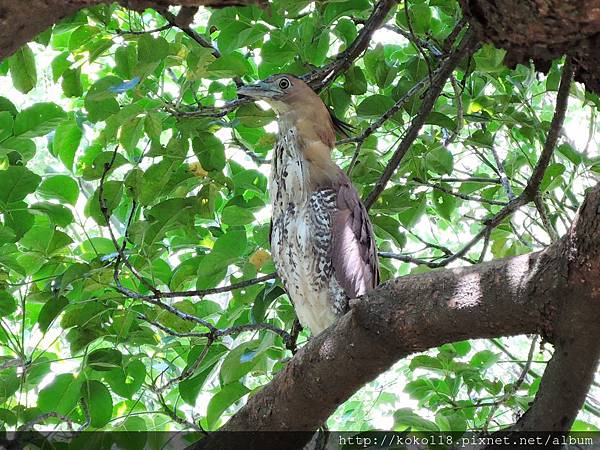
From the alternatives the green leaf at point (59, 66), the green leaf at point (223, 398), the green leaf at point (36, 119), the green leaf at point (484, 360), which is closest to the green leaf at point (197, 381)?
the green leaf at point (223, 398)

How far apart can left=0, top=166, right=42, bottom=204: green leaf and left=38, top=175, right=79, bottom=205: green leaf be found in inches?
10.2

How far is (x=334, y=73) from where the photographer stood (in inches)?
141

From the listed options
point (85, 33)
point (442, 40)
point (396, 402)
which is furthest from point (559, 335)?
point (396, 402)

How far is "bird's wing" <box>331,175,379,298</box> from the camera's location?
394 cm

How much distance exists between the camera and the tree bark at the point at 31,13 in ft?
5.05

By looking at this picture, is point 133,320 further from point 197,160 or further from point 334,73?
point 334,73

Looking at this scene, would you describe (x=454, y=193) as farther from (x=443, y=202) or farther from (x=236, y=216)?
(x=236, y=216)

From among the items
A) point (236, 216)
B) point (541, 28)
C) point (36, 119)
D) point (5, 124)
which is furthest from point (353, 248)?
point (541, 28)

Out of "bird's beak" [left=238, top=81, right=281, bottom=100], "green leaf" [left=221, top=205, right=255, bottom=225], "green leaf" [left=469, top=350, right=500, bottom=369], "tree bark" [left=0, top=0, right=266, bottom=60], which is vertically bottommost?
"tree bark" [left=0, top=0, right=266, bottom=60]

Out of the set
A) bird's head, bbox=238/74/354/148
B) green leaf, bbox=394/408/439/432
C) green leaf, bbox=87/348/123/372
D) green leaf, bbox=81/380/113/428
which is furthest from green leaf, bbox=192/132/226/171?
green leaf, bbox=394/408/439/432

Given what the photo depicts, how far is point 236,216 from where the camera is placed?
3.65 metres

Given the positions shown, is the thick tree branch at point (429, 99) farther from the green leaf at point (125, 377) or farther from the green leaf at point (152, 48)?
the green leaf at point (125, 377)

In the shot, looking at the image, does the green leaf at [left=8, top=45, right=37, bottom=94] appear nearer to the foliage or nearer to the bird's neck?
the foliage

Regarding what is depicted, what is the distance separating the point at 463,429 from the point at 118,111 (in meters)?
1.79
